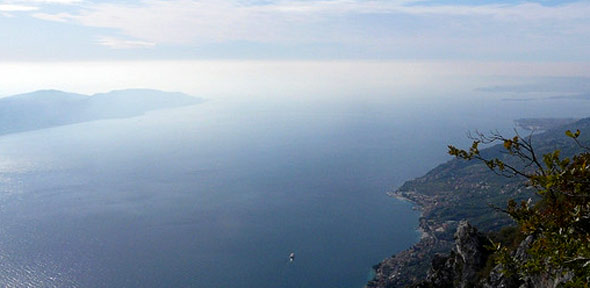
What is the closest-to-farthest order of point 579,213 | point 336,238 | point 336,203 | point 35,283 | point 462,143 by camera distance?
point 579,213 < point 35,283 < point 336,238 < point 336,203 < point 462,143

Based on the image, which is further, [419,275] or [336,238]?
[336,238]

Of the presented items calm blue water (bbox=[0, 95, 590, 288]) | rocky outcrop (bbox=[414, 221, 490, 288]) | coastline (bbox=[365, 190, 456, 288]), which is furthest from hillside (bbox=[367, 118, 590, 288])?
rocky outcrop (bbox=[414, 221, 490, 288])

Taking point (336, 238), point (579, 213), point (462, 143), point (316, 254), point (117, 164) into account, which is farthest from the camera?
point (462, 143)

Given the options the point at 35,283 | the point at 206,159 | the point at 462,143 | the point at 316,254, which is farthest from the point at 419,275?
the point at 462,143

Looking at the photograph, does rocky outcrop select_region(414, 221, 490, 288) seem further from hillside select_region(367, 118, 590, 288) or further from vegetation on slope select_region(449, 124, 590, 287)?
hillside select_region(367, 118, 590, 288)

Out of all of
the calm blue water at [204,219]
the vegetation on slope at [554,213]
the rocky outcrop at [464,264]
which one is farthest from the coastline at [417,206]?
the vegetation on slope at [554,213]

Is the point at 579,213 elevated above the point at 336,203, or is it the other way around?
the point at 579,213

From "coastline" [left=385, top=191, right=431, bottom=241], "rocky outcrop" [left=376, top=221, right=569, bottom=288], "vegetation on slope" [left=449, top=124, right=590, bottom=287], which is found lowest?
"coastline" [left=385, top=191, right=431, bottom=241]

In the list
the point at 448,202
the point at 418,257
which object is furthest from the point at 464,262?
the point at 448,202

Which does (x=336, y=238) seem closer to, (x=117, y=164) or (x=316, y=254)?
(x=316, y=254)
